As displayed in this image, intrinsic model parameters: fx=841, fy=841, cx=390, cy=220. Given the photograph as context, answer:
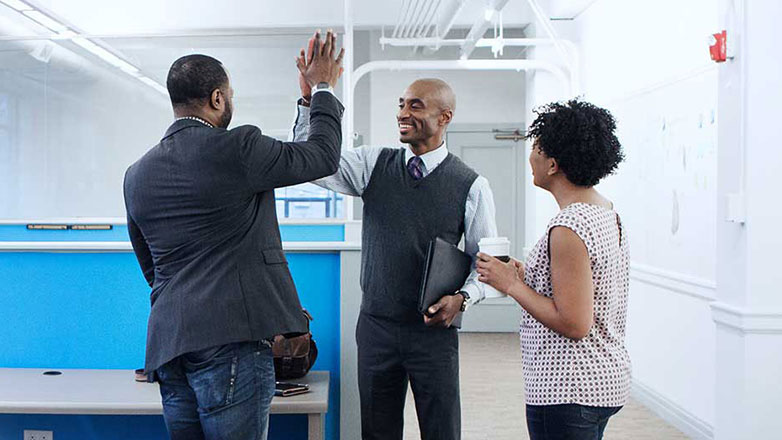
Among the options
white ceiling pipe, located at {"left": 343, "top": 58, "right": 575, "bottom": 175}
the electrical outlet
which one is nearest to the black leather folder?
the electrical outlet

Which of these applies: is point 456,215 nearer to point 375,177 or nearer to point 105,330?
point 375,177

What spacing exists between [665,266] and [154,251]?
144 inches

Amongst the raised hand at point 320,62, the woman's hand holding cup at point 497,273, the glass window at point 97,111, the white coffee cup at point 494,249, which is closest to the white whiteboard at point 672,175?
the glass window at point 97,111

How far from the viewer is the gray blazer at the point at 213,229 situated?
1771 millimetres

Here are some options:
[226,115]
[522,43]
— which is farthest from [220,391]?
[522,43]

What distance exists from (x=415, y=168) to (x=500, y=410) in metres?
3.05

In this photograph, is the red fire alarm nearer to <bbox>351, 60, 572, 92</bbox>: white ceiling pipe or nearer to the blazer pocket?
the blazer pocket

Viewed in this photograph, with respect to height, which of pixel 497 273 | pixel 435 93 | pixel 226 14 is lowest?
pixel 497 273

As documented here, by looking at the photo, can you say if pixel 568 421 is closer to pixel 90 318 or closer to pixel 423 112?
pixel 423 112

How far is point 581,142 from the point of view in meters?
1.75

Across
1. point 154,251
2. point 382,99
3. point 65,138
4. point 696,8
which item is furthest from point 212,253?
point 382,99

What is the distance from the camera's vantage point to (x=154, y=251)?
6.10 ft

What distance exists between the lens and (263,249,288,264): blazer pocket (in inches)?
72.5

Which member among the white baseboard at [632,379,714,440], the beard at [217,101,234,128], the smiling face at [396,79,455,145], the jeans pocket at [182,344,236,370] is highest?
the smiling face at [396,79,455,145]
